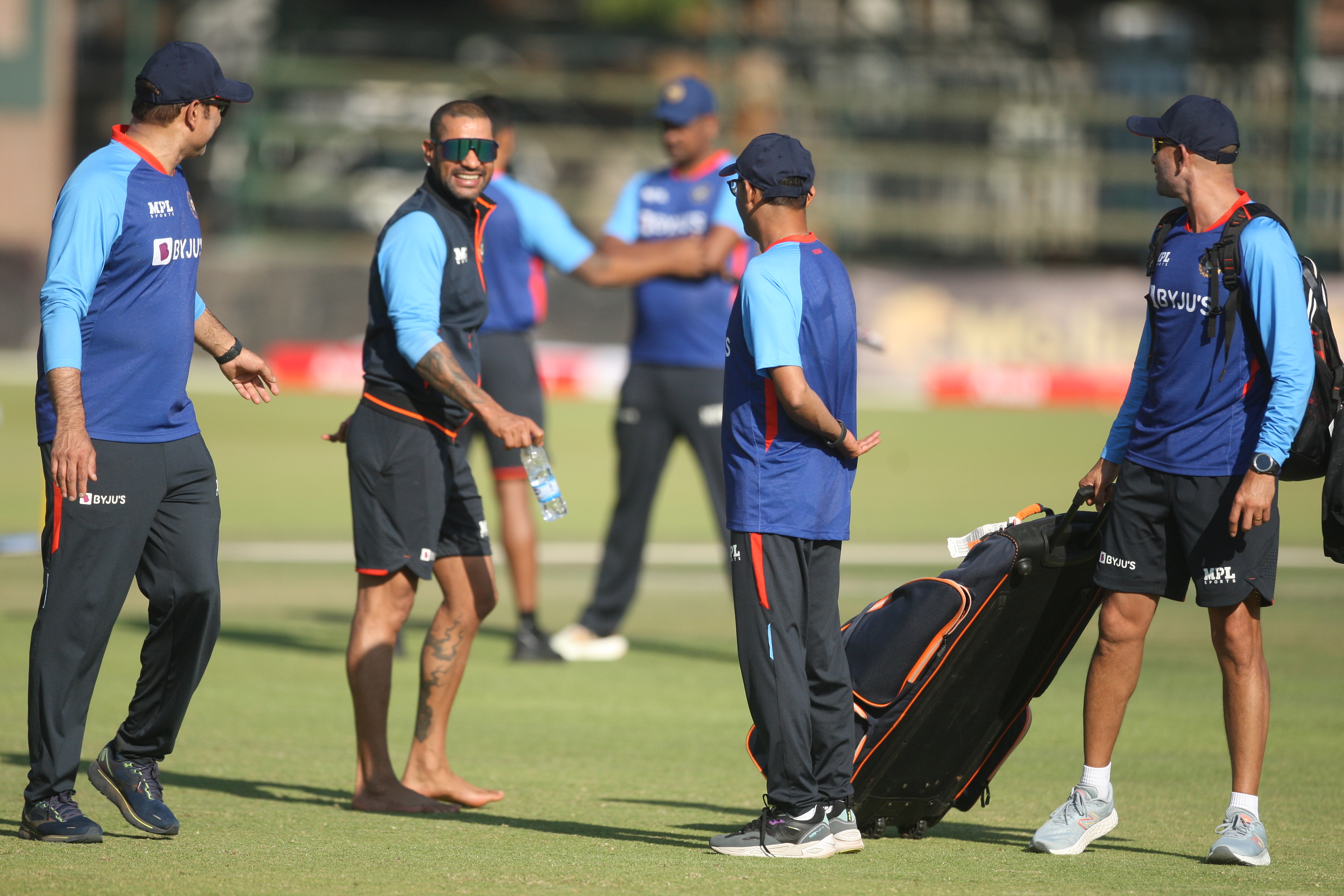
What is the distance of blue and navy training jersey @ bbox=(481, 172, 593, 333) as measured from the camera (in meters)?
8.25

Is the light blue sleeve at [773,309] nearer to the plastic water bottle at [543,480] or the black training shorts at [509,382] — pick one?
the plastic water bottle at [543,480]

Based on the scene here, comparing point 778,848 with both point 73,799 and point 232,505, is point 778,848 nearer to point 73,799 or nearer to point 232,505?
point 73,799

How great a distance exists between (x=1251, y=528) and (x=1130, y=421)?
58 centimetres

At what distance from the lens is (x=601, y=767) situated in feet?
21.0

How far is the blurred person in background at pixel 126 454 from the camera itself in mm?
4805

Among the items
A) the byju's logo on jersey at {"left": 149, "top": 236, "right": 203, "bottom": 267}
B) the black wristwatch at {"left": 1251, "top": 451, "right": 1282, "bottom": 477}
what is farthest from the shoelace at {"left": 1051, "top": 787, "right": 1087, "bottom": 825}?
the byju's logo on jersey at {"left": 149, "top": 236, "right": 203, "bottom": 267}

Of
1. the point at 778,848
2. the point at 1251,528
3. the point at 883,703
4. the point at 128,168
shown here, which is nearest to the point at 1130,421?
the point at 1251,528

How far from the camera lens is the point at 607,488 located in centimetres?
1536

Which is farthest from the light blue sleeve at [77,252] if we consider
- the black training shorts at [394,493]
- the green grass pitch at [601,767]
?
the green grass pitch at [601,767]

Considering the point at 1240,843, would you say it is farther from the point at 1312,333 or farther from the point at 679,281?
the point at 679,281

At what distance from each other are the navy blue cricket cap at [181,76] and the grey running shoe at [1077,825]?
3.29m

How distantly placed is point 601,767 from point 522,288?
2930mm

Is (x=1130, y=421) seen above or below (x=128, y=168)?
below

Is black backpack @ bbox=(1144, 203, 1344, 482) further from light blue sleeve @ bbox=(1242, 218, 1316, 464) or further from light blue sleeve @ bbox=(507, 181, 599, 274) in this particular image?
light blue sleeve @ bbox=(507, 181, 599, 274)
